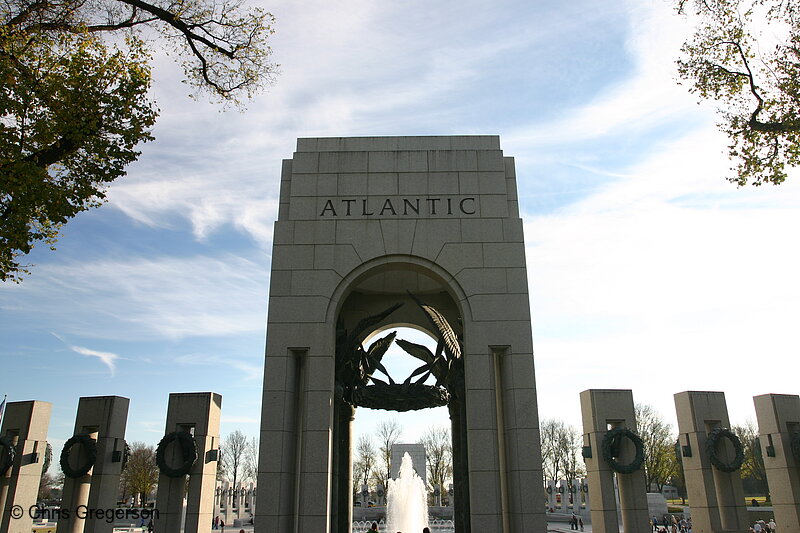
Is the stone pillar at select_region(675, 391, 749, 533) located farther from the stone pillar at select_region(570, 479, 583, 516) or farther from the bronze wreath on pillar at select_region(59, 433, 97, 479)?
the stone pillar at select_region(570, 479, 583, 516)

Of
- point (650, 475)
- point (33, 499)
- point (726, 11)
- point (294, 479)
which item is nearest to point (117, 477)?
point (33, 499)

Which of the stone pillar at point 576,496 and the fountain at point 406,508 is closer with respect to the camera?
the fountain at point 406,508

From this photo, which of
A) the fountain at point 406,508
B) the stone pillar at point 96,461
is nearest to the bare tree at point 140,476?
the fountain at point 406,508

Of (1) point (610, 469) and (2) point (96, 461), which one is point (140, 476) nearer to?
(2) point (96, 461)

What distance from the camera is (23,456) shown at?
61.4 ft

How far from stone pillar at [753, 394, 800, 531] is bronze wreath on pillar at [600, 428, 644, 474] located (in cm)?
495

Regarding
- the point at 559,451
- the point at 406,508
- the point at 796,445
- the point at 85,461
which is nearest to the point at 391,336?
the point at 85,461

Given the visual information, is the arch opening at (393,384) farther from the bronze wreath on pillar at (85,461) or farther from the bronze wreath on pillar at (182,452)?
the bronze wreath on pillar at (85,461)

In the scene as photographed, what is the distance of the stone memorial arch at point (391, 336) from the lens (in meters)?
13.5

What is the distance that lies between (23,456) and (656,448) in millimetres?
53029

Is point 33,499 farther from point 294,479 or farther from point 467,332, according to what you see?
point 467,332

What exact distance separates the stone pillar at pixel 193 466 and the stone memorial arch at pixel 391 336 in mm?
4515

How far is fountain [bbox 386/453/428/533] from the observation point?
30.0 meters

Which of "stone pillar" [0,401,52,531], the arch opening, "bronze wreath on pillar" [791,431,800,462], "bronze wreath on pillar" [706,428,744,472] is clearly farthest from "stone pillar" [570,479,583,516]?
"stone pillar" [0,401,52,531]
